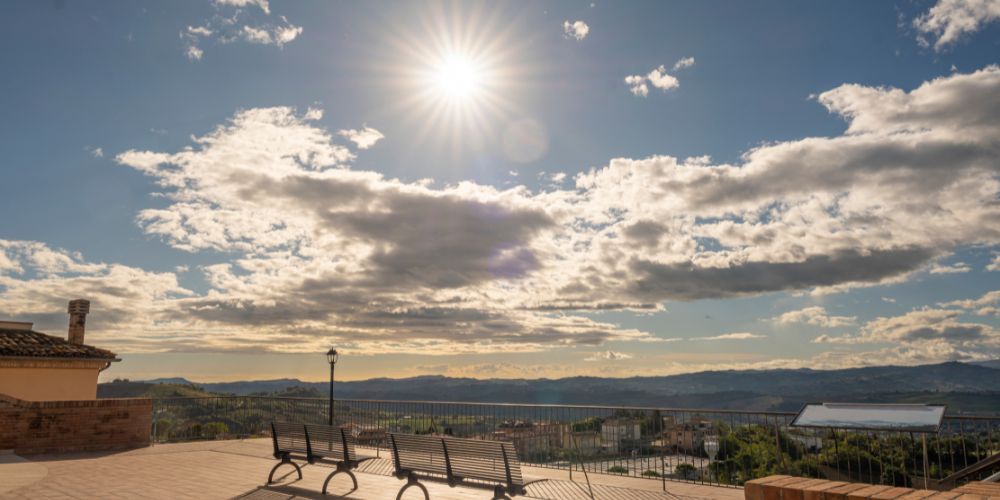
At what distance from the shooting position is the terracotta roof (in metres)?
21.1

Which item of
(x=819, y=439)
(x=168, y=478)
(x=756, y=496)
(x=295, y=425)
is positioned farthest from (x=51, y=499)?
(x=819, y=439)

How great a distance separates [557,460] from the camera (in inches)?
484

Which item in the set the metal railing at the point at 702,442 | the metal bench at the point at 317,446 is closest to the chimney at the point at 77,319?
the metal railing at the point at 702,442

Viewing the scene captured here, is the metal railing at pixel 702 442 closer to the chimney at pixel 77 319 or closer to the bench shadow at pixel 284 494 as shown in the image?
the bench shadow at pixel 284 494

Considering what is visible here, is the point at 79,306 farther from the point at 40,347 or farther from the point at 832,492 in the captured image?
the point at 832,492

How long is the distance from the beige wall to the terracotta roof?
11.3 inches

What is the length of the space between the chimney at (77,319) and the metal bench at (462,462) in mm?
21912

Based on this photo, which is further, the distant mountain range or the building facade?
the distant mountain range

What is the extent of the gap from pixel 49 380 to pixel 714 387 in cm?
16741

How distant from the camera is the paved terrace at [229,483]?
372 inches

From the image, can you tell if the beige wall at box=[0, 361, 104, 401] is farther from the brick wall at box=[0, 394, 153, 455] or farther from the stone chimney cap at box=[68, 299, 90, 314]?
the brick wall at box=[0, 394, 153, 455]

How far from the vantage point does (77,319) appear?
2567 centimetres

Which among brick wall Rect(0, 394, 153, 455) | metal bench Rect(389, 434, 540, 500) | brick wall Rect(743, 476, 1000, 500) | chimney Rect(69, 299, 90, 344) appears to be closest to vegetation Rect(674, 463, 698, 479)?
metal bench Rect(389, 434, 540, 500)

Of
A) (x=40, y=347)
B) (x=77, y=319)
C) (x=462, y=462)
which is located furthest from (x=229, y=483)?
(x=77, y=319)
